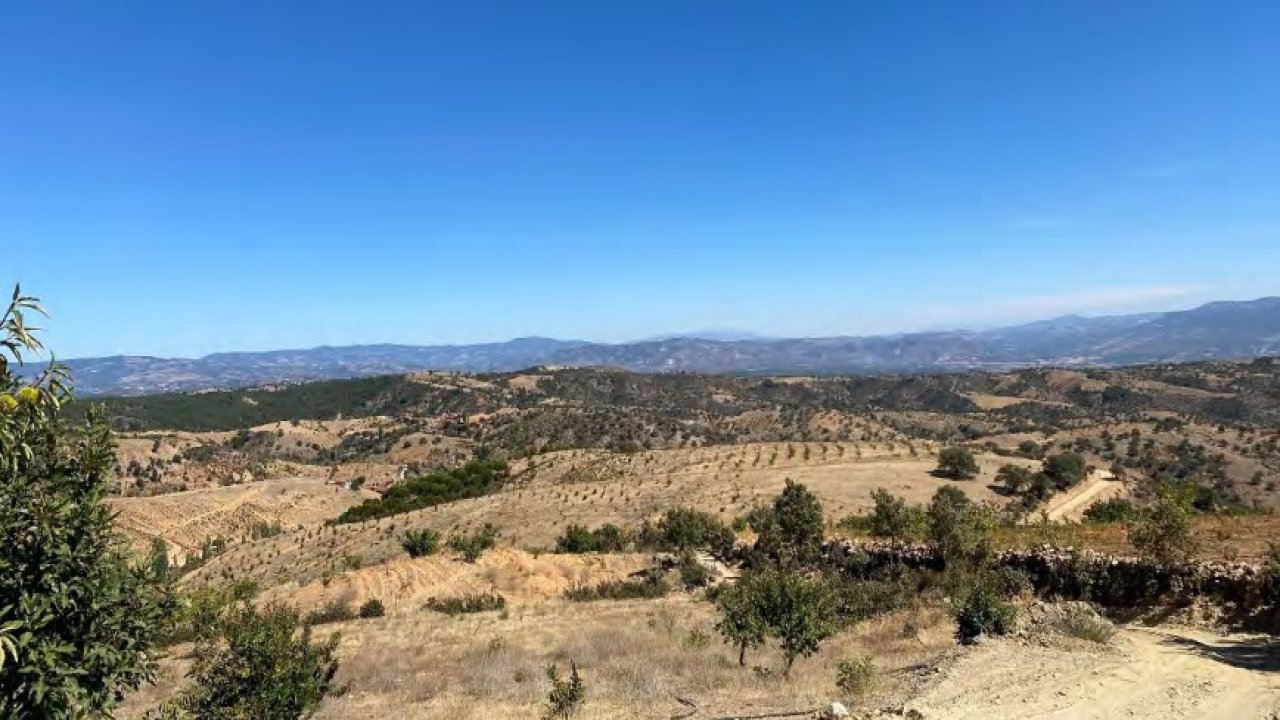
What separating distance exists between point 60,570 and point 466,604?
25.0 m

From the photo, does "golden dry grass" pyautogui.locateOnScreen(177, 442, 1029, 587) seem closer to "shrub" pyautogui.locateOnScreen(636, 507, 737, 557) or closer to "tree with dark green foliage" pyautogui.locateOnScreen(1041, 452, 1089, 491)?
"tree with dark green foliage" pyautogui.locateOnScreen(1041, 452, 1089, 491)

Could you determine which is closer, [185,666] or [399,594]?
[185,666]

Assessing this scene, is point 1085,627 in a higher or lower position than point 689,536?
higher

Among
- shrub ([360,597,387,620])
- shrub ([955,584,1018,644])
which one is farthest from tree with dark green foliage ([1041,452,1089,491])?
shrub ([360,597,387,620])

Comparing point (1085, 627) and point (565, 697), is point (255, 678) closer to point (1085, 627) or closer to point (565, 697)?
point (565, 697)

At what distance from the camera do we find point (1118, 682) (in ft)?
52.2

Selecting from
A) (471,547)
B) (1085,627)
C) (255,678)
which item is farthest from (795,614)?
(471,547)

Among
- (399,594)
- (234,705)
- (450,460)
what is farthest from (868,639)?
(450,460)

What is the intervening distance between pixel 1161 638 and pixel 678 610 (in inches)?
622

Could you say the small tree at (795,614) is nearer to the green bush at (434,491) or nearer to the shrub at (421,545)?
the shrub at (421,545)

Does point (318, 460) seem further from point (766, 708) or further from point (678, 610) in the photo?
point (766, 708)

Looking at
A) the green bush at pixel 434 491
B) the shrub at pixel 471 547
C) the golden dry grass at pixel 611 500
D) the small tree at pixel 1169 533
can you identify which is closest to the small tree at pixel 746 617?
the small tree at pixel 1169 533

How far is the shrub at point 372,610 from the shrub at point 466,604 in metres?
1.98

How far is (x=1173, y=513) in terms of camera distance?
21719 mm
